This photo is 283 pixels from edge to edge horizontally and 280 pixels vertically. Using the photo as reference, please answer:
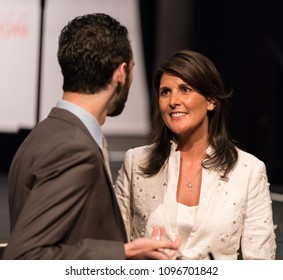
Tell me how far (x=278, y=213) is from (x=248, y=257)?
1991 millimetres

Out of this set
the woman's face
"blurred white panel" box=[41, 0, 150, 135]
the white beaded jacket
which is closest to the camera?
the white beaded jacket

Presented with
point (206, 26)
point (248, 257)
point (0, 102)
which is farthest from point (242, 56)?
point (248, 257)

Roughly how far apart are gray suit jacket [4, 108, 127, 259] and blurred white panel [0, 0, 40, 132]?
6991mm

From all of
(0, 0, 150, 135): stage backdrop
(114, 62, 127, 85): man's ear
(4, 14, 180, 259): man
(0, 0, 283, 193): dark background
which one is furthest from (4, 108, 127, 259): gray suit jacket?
(0, 0, 150, 135): stage backdrop

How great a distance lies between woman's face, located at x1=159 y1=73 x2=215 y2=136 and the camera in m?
2.14

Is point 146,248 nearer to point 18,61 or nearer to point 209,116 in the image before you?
point 209,116

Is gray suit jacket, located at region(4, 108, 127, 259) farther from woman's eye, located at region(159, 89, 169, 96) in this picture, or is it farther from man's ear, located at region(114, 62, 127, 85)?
woman's eye, located at region(159, 89, 169, 96)

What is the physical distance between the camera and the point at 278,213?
13.0 feet

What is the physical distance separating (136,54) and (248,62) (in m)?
2.13

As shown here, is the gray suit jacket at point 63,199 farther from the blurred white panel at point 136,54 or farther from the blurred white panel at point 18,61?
the blurred white panel at point 136,54

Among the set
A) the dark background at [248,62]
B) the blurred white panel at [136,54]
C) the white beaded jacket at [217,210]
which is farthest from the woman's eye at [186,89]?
the blurred white panel at [136,54]

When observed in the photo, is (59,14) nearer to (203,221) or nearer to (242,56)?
(242,56)

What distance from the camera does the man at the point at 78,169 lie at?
1318mm
